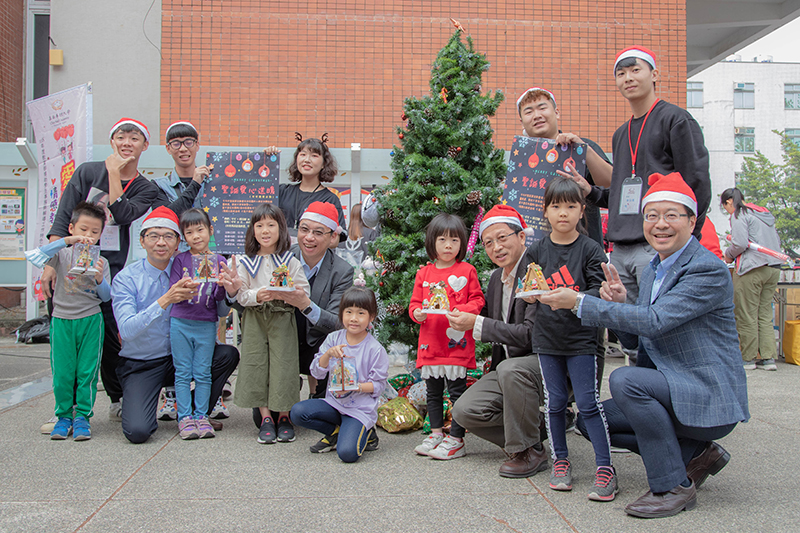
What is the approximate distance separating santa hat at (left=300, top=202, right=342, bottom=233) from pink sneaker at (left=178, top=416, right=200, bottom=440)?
1.65 m

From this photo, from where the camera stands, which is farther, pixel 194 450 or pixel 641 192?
pixel 194 450

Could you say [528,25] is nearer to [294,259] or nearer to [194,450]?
[294,259]

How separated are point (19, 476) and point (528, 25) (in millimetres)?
10612

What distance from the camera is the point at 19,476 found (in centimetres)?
315

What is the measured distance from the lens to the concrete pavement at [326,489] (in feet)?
8.39

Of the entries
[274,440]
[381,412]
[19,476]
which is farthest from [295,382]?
[19,476]

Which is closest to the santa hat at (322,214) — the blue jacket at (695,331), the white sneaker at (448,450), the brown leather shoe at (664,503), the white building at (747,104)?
the white sneaker at (448,450)

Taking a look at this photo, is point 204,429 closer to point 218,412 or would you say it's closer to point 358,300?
point 218,412

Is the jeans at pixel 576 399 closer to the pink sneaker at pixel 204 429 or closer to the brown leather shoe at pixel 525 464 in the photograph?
the brown leather shoe at pixel 525 464

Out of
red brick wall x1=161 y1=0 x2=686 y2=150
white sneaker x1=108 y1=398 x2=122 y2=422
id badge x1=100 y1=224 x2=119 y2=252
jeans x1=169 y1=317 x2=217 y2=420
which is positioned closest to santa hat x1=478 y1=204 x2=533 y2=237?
jeans x1=169 y1=317 x2=217 y2=420

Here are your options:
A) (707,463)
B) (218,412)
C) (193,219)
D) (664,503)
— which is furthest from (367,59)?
(664,503)

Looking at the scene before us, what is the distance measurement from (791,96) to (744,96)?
407 cm

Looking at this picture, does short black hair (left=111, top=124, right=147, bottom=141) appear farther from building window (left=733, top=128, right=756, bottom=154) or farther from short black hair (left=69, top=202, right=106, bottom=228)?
building window (left=733, top=128, right=756, bottom=154)

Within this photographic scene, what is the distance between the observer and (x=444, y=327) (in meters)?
3.75
